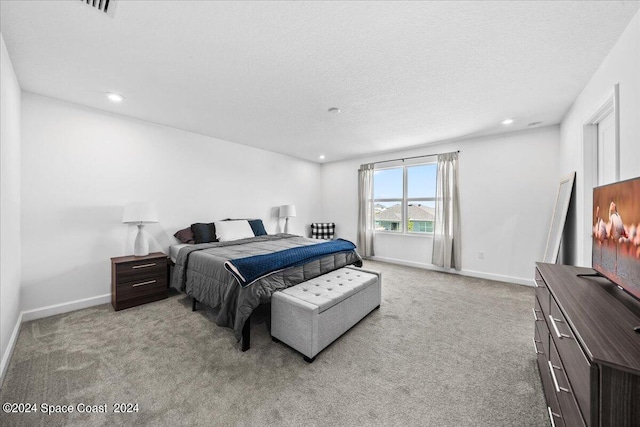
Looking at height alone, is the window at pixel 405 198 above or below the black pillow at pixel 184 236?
above

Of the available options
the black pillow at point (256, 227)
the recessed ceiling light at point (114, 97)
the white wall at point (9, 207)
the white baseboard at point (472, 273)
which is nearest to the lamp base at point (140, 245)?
the white wall at point (9, 207)

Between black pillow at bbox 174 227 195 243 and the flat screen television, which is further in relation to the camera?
black pillow at bbox 174 227 195 243

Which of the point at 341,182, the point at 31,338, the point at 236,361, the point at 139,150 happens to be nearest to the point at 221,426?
the point at 236,361

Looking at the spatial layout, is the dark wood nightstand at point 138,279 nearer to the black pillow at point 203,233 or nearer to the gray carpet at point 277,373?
the gray carpet at point 277,373

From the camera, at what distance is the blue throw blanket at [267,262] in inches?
84.8

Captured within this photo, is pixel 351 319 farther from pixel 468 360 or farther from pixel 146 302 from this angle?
pixel 146 302

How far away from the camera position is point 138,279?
2969mm

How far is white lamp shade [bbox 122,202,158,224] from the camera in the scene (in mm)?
2945

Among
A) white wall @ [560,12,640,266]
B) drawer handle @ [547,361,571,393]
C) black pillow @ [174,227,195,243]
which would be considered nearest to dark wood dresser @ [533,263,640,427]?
drawer handle @ [547,361,571,393]

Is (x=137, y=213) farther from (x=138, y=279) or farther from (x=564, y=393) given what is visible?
(x=564, y=393)

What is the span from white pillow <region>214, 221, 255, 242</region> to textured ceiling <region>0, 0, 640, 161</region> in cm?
170

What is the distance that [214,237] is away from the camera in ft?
12.6

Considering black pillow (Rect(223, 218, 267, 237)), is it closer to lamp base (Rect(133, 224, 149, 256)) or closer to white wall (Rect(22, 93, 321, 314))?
white wall (Rect(22, 93, 321, 314))

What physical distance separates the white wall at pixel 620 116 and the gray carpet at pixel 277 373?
1.17 meters
